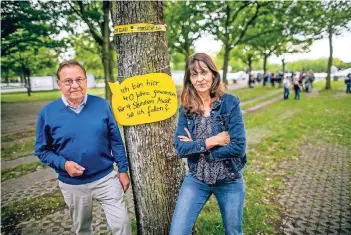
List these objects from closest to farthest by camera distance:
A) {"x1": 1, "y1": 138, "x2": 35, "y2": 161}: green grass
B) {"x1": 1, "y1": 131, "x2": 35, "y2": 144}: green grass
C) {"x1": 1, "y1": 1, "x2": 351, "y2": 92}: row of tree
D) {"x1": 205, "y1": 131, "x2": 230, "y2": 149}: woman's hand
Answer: {"x1": 205, "y1": 131, "x2": 230, "y2": 149}: woman's hand
{"x1": 1, "y1": 138, "x2": 35, "y2": 161}: green grass
{"x1": 1, "y1": 131, "x2": 35, "y2": 144}: green grass
{"x1": 1, "y1": 1, "x2": 351, "y2": 92}: row of tree

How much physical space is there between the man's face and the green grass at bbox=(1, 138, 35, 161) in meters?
6.47

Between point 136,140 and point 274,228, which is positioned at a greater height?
point 136,140

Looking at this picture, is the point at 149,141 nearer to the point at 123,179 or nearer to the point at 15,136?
the point at 123,179

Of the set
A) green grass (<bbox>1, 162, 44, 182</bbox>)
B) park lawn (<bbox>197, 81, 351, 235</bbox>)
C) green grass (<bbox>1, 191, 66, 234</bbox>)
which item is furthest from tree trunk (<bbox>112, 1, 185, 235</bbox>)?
green grass (<bbox>1, 162, 44, 182</bbox>)

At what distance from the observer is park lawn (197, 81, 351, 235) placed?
401cm

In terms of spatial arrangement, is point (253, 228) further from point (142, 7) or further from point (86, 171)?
point (142, 7)

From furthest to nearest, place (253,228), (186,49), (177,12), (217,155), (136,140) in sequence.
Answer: (186,49) → (177,12) → (253,228) → (136,140) → (217,155)

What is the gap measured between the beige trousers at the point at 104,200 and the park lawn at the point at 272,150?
4.63 ft

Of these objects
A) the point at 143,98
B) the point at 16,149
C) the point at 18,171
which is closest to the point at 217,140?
the point at 143,98

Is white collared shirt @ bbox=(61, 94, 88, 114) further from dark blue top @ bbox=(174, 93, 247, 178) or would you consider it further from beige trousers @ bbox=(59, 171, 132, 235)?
dark blue top @ bbox=(174, 93, 247, 178)

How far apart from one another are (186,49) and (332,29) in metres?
13.3

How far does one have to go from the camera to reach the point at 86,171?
2.58 m

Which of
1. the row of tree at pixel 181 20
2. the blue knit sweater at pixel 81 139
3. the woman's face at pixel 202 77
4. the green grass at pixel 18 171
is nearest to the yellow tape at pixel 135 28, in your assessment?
the woman's face at pixel 202 77

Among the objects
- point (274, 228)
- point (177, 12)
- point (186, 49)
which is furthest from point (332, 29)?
point (274, 228)
